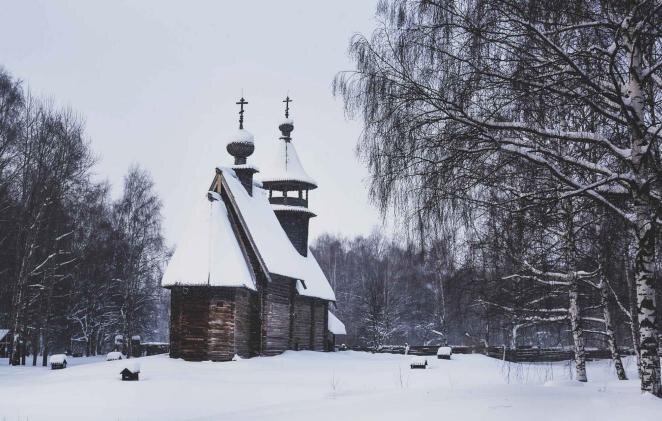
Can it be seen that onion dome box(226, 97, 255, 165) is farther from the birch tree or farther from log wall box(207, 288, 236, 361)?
the birch tree

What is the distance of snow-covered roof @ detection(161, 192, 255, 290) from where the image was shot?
22031mm

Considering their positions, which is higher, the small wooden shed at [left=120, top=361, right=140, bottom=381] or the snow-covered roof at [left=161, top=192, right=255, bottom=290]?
the snow-covered roof at [left=161, top=192, right=255, bottom=290]

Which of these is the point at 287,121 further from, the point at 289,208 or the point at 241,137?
the point at 289,208

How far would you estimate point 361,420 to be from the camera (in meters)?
7.40

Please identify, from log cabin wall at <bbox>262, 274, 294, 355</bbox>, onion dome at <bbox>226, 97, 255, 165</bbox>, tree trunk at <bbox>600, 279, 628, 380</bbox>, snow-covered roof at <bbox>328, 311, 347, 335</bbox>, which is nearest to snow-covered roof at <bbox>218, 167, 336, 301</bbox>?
log cabin wall at <bbox>262, 274, 294, 355</bbox>

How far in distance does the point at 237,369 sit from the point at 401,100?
14130mm

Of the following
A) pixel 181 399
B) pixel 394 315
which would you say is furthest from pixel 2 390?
pixel 394 315

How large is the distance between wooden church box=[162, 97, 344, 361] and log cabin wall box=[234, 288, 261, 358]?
0.04 metres

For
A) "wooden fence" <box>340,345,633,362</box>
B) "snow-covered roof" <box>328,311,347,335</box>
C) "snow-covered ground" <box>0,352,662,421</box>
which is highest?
"snow-covered roof" <box>328,311,347,335</box>

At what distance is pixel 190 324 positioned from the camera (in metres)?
22.4

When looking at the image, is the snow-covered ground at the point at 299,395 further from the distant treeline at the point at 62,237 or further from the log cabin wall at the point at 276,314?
the distant treeline at the point at 62,237

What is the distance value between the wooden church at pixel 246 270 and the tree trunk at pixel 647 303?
53.3 feet

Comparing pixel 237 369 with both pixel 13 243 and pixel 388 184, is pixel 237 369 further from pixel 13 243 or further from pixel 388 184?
pixel 13 243

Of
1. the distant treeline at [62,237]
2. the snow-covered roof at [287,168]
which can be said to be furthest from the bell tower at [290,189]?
the distant treeline at [62,237]
